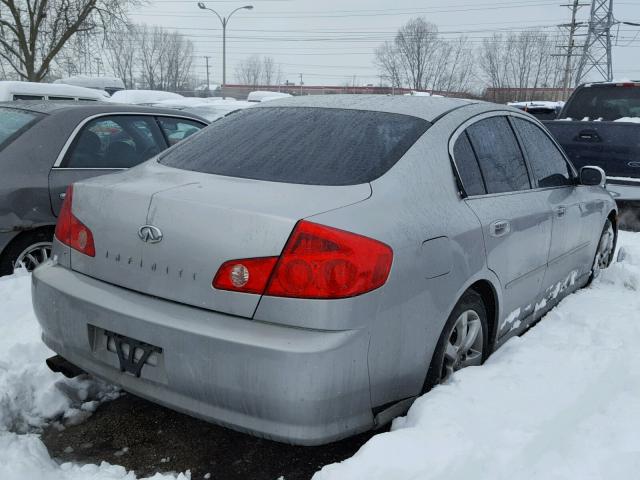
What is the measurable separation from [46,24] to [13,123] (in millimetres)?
23128

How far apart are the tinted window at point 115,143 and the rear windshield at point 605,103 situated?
20.1 feet

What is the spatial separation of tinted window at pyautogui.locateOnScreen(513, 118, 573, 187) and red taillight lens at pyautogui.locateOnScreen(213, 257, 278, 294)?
209 cm

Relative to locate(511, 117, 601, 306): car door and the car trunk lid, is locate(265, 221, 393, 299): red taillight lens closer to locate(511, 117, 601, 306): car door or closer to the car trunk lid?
the car trunk lid

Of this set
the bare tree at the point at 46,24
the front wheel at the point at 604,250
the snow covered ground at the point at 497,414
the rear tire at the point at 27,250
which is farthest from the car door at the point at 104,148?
the bare tree at the point at 46,24

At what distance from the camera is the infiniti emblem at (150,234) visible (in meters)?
2.21

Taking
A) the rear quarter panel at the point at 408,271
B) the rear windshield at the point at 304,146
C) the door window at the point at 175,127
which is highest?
the rear windshield at the point at 304,146

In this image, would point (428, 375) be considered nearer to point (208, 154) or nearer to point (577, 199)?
point (208, 154)

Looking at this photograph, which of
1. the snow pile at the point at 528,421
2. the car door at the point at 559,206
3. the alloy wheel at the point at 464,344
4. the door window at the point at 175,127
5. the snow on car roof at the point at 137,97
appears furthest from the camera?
the snow on car roof at the point at 137,97

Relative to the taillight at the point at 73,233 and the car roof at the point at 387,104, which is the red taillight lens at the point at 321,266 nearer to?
the taillight at the point at 73,233

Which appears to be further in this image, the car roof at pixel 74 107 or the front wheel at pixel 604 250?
the front wheel at pixel 604 250

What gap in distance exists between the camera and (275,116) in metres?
3.09

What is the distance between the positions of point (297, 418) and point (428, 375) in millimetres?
705

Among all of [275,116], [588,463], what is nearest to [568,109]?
[275,116]

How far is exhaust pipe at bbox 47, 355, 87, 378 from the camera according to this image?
2.75 metres
